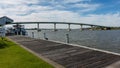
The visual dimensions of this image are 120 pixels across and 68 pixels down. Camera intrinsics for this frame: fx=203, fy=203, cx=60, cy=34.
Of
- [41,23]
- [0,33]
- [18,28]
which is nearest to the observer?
[0,33]

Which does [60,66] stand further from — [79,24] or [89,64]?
[79,24]

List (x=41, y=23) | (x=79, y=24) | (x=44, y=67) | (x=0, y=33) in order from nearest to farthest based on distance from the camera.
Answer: (x=44, y=67), (x=0, y=33), (x=41, y=23), (x=79, y=24)

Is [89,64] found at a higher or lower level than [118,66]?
lower

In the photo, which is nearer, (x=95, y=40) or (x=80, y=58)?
(x=80, y=58)

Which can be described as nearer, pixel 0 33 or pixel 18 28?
pixel 0 33

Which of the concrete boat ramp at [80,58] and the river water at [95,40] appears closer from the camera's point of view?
the concrete boat ramp at [80,58]

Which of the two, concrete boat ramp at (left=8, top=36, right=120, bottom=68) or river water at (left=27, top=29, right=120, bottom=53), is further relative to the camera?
river water at (left=27, top=29, right=120, bottom=53)

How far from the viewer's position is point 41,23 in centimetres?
12950

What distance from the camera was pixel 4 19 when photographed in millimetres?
27156

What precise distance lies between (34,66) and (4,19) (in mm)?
18877

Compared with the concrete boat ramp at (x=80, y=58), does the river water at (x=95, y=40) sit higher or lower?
lower

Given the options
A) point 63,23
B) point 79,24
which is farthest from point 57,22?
point 79,24

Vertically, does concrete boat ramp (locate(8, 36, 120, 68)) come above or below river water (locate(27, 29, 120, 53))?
above

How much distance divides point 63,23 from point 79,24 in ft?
40.5
